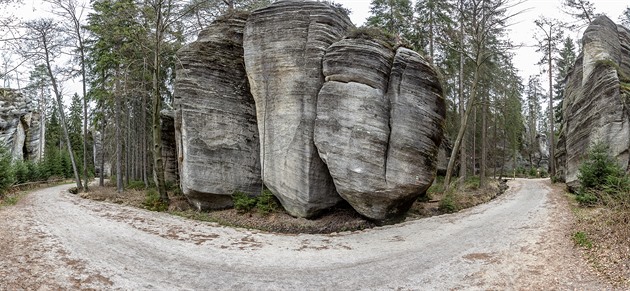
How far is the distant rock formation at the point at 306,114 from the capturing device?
10195mm

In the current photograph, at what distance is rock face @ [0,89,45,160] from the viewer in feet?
74.8

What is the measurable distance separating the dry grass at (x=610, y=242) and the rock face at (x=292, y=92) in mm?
6894

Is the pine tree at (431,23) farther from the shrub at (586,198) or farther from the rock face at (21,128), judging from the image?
the rock face at (21,128)

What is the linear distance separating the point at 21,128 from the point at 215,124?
26.1 metres

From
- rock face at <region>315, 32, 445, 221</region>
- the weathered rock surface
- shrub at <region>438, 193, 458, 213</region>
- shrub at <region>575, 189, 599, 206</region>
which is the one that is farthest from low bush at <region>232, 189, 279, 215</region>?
shrub at <region>575, 189, 599, 206</region>

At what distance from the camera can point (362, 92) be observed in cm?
1039

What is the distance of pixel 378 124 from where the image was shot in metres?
10.3

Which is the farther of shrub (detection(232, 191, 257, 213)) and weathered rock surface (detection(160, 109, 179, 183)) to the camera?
weathered rock surface (detection(160, 109, 179, 183))

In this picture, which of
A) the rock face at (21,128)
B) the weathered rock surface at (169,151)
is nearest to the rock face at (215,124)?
the weathered rock surface at (169,151)

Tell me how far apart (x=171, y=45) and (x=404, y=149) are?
12482 mm

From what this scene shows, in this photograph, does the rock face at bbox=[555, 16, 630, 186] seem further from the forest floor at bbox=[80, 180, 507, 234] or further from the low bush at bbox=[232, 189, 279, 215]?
the low bush at bbox=[232, 189, 279, 215]

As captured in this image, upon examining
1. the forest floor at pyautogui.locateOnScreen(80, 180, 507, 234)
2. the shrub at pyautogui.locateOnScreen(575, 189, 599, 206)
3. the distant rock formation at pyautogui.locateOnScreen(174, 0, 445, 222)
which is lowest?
the forest floor at pyautogui.locateOnScreen(80, 180, 507, 234)

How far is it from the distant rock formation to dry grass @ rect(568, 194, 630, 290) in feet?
14.0

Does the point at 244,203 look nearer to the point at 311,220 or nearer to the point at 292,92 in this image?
the point at 311,220
